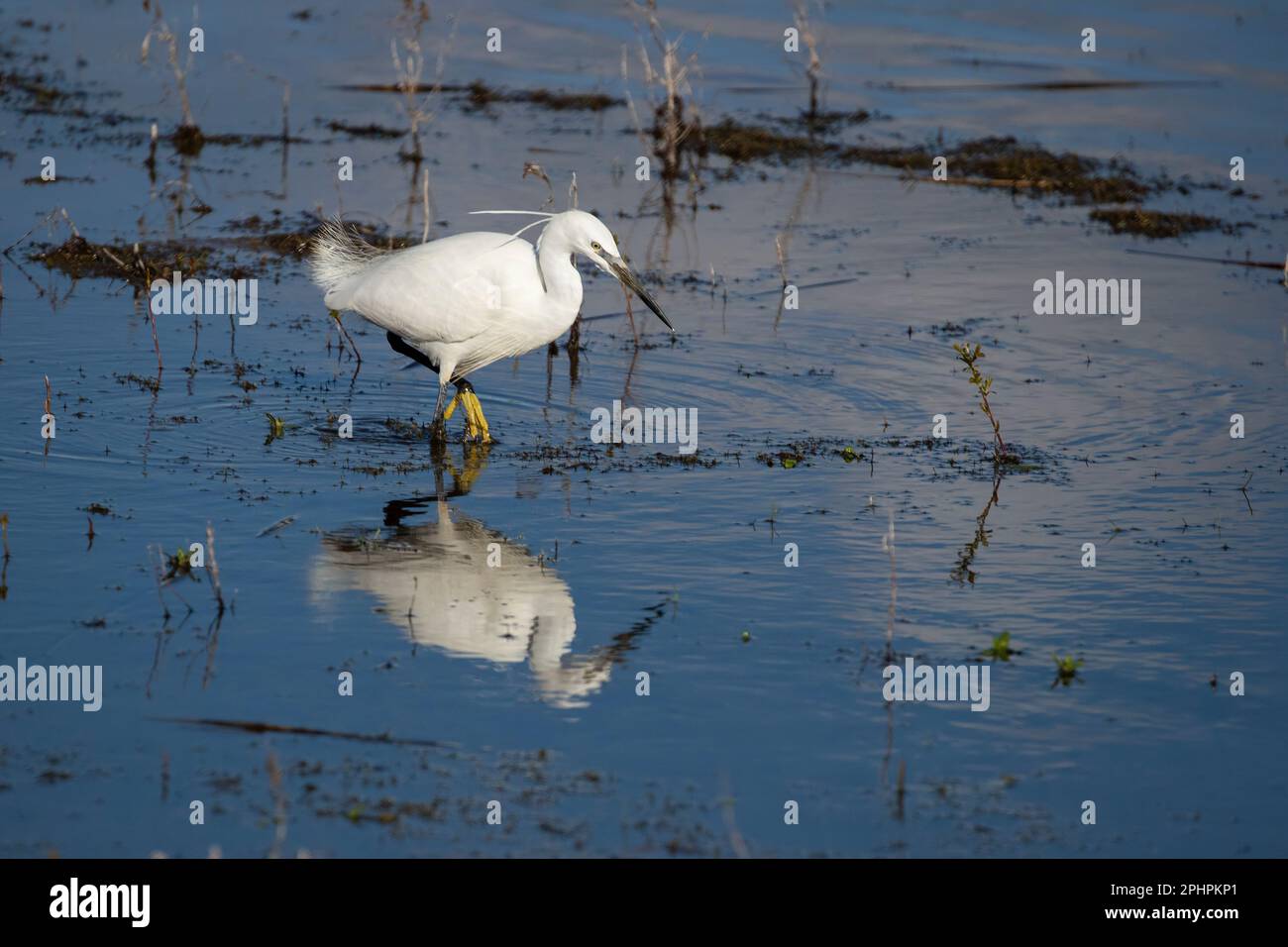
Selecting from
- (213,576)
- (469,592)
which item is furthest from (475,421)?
(213,576)

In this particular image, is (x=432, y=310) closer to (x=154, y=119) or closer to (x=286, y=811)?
(x=286, y=811)

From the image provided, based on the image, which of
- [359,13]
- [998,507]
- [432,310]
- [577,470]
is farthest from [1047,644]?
[359,13]

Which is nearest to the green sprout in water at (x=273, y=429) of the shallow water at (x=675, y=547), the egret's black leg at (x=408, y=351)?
the shallow water at (x=675, y=547)

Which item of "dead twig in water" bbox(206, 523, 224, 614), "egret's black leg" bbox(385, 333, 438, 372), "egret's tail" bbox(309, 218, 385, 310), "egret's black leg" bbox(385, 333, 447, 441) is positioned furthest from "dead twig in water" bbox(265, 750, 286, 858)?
"egret's tail" bbox(309, 218, 385, 310)

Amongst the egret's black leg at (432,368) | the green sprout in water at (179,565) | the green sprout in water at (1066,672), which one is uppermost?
the egret's black leg at (432,368)

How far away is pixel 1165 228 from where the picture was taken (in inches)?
579

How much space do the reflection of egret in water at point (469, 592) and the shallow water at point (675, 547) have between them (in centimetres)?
3

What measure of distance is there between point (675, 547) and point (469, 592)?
1.15 m

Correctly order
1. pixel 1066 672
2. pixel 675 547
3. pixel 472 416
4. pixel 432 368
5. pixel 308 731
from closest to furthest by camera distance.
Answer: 1. pixel 308 731
2. pixel 1066 672
3. pixel 675 547
4. pixel 472 416
5. pixel 432 368

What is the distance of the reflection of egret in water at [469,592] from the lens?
655 cm

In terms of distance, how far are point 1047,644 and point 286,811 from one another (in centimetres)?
327

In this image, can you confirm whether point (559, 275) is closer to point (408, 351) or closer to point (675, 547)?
point (408, 351)

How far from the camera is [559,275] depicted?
9.14 m

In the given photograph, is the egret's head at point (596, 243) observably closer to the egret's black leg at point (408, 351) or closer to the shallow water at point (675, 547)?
the shallow water at point (675, 547)
